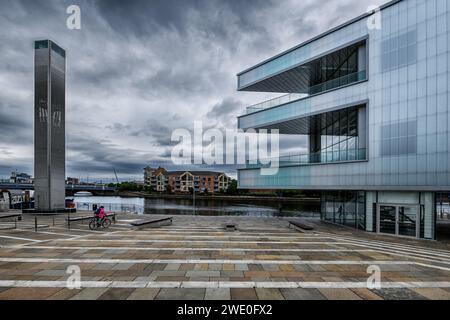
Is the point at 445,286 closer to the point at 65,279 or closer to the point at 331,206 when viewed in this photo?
the point at 65,279

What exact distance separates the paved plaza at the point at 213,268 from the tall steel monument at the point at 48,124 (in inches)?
636

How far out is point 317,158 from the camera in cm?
2216

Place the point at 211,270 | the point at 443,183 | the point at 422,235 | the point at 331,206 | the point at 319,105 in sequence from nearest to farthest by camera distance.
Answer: the point at 211,270
the point at 443,183
the point at 422,235
the point at 319,105
the point at 331,206

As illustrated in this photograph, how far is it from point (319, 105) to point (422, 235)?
1258 centimetres

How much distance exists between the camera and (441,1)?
16000 mm

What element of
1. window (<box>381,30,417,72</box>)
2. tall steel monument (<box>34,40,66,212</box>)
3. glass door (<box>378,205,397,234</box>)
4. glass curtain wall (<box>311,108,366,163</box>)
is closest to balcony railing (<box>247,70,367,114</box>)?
window (<box>381,30,417,72</box>)

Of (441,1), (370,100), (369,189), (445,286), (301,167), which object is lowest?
(445,286)

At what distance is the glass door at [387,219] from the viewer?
1778 centimetres

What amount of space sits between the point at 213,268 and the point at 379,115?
17.2 metres

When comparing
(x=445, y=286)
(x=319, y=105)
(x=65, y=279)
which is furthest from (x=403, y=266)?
(x=319, y=105)

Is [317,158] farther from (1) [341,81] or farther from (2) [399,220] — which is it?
(2) [399,220]

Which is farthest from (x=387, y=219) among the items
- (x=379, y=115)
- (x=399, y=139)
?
(x=379, y=115)

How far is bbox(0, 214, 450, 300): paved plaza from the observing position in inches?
261

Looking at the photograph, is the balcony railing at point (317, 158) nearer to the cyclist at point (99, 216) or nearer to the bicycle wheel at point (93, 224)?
the cyclist at point (99, 216)
